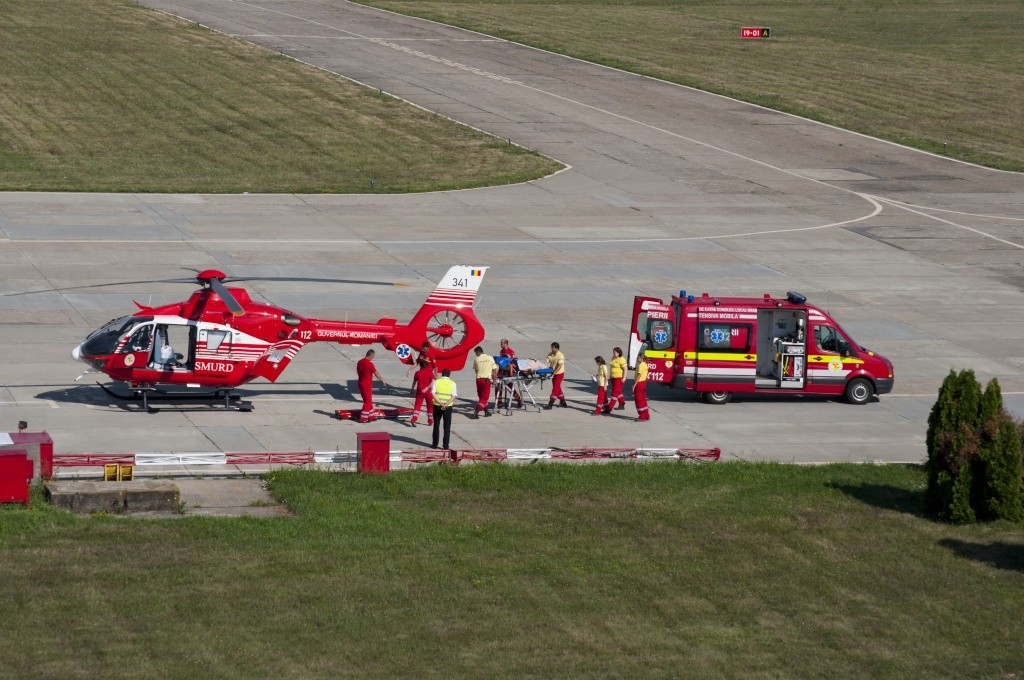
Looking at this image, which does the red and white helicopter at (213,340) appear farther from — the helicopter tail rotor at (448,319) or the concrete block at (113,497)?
the concrete block at (113,497)

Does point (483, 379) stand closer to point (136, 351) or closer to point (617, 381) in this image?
point (617, 381)

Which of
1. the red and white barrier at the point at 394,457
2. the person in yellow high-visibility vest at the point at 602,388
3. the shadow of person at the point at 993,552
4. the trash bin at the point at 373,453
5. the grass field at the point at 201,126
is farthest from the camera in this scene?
the grass field at the point at 201,126

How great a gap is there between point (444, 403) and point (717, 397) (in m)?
7.94

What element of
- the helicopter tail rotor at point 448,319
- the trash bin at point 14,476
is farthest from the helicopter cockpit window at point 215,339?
the trash bin at point 14,476

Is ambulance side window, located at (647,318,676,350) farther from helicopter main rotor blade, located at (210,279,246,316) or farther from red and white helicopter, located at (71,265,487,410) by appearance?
helicopter main rotor blade, located at (210,279,246,316)

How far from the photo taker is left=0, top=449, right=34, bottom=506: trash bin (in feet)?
73.3

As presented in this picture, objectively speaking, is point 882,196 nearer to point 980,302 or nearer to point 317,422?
point 980,302

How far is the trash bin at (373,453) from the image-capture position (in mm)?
25844

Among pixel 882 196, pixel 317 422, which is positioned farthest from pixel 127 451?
pixel 882 196

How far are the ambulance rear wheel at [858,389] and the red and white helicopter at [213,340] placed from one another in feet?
30.2

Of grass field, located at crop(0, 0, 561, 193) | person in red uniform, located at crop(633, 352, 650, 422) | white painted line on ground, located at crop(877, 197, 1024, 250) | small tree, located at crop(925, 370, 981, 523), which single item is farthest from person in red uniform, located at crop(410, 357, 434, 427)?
white painted line on ground, located at crop(877, 197, 1024, 250)

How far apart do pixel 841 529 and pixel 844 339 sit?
10.7m

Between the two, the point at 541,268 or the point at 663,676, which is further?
the point at 541,268

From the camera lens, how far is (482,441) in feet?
95.7
